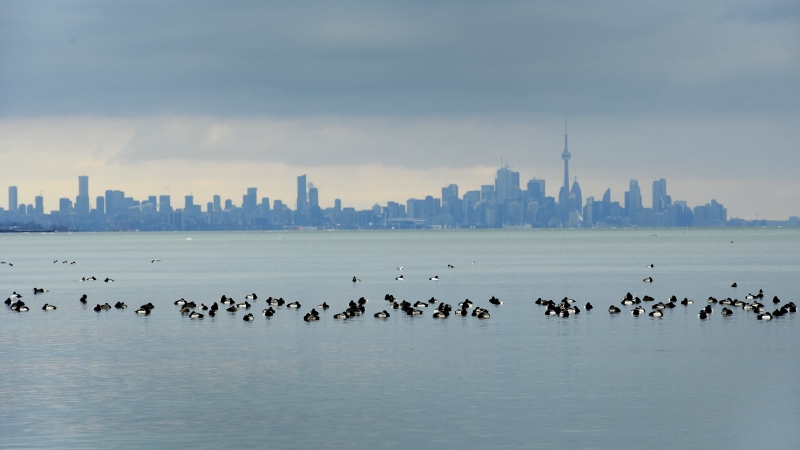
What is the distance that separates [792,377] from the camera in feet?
122

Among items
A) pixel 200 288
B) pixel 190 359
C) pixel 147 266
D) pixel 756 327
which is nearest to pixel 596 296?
pixel 756 327

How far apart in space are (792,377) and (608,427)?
10.7 metres

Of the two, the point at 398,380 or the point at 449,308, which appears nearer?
the point at 398,380

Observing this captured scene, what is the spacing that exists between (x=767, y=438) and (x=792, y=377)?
32.3 ft

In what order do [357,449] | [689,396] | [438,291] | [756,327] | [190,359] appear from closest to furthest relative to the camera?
1. [357,449]
2. [689,396]
3. [190,359]
4. [756,327]
5. [438,291]

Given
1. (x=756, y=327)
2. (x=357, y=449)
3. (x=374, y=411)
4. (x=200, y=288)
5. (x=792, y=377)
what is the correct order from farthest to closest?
(x=200, y=288) → (x=756, y=327) → (x=792, y=377) → (x=374, y=411) → (x=357, y=449)

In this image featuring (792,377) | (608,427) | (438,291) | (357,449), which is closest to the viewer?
(357,449)

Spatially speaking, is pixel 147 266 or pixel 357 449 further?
pixel 147 266

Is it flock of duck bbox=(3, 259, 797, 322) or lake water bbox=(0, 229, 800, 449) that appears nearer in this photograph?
lake water bbox=(0, 229, 800, 449)

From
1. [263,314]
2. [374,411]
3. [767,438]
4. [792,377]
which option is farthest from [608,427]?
[263,314]

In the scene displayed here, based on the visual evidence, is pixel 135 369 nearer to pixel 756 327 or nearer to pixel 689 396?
pixel 689 396

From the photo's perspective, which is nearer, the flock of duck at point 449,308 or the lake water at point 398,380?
the lake water at point 398,380

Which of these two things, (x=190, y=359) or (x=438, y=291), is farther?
(x=438, y=291)

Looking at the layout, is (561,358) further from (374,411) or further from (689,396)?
(374,411)
